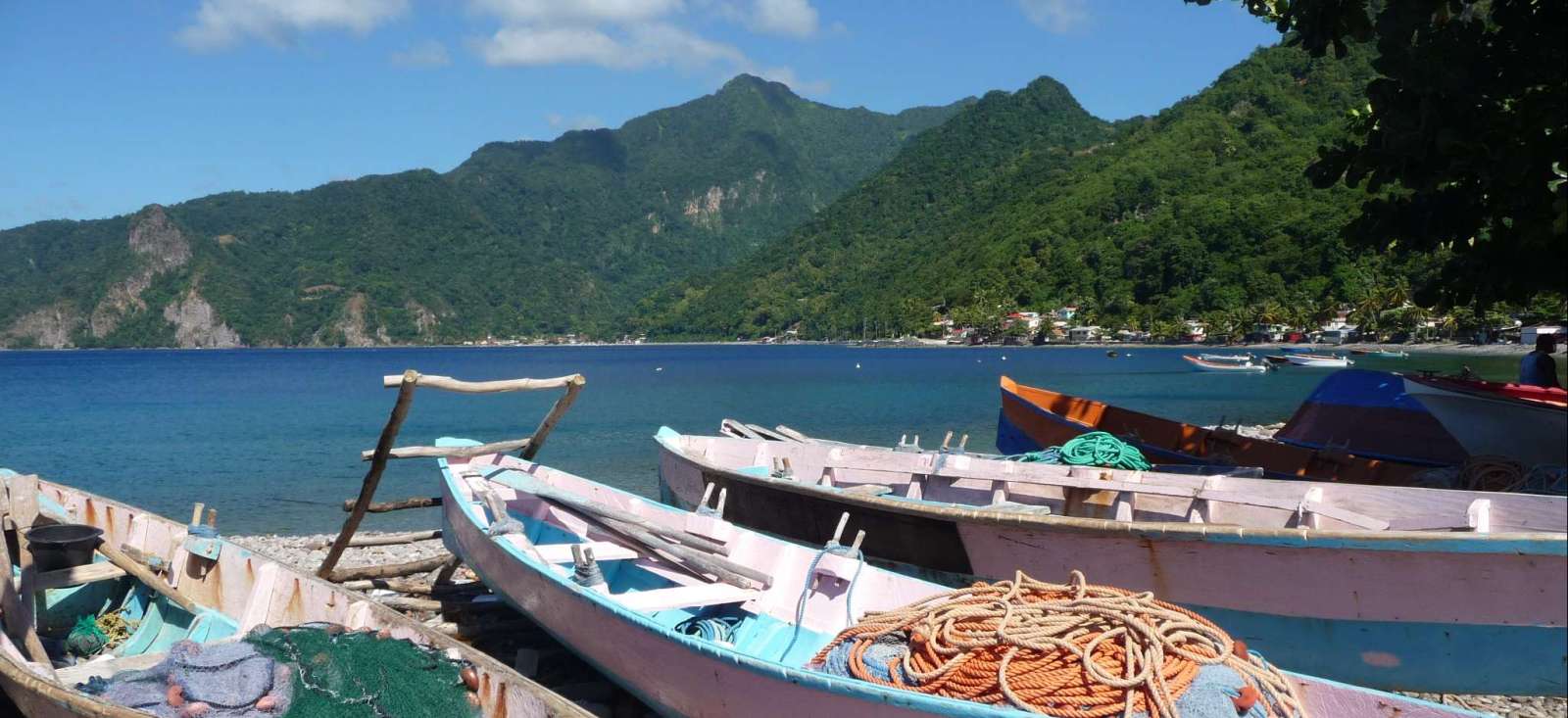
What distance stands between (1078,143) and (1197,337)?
79.4 m

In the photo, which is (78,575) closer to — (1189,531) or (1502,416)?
(1189,531)

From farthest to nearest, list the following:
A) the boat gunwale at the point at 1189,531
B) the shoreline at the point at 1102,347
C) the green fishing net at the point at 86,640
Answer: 1. the shoreline at the point at 1102,347
2. the green fishing net at the point at 86,640
3. the boat gunwale at the point at 1189,531

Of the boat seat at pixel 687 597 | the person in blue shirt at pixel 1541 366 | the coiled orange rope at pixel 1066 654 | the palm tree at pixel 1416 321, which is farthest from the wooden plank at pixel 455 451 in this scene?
the palm tree at pixel 1416 321

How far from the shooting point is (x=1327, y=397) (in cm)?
1289

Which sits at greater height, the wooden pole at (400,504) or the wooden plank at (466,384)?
the wooden plank at (466,384)

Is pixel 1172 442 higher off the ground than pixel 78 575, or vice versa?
pixel 78 575

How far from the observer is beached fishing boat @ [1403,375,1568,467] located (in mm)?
10258

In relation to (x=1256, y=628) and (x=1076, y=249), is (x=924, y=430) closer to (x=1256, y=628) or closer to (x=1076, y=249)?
(x=1256, y=628)

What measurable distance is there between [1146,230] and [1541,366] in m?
118

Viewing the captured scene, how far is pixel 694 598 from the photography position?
675 cm

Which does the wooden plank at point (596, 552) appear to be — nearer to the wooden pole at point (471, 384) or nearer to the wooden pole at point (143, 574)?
the wooden pole at point (471, 384)

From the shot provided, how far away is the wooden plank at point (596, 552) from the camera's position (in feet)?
25.2

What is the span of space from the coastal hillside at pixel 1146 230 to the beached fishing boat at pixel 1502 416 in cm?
7488

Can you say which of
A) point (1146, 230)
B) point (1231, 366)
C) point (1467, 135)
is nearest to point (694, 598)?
point (1467, 135)
